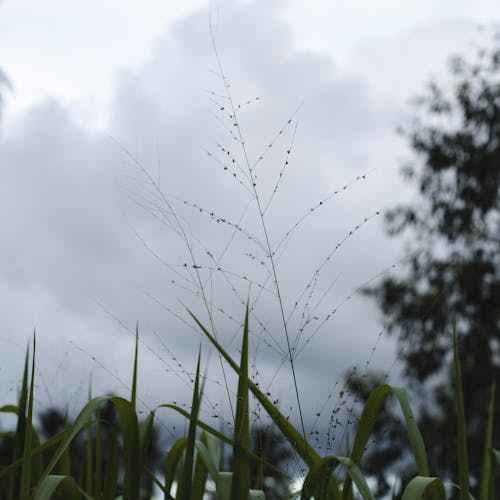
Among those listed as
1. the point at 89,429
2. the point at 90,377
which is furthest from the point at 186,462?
the point at 90,377

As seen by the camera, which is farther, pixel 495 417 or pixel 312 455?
pixel 495 417

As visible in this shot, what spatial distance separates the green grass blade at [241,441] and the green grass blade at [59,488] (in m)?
0.33

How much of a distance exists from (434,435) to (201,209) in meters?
11.8

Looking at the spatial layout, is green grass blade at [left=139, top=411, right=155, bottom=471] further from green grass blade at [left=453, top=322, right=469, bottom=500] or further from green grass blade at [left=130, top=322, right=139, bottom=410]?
green grass blade at [left=453, top=322, right=469, bottom=500]

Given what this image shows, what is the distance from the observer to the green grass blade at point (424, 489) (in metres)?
1.43

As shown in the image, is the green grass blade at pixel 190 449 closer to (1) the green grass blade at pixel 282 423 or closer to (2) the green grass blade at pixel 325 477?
(1) the green grass blade at pixel 282 423

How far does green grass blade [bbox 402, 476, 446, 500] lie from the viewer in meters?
1.43

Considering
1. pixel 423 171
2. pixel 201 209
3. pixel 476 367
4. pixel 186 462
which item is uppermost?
pixel 423 171

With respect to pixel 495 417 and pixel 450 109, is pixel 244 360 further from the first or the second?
pixel 450 109

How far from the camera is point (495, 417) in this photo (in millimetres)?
12562

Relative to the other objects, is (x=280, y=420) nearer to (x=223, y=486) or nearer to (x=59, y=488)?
(x=223, y=486)

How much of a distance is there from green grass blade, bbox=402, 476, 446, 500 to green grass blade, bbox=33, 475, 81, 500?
0.64 m

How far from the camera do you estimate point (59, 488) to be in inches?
66.8

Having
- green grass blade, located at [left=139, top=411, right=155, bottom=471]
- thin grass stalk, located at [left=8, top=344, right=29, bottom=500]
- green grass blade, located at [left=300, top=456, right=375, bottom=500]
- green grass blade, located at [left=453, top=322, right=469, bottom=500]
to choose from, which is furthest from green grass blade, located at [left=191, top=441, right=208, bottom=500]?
green grass blade, located at [left=453, top=322, right=469, bottom=500]
